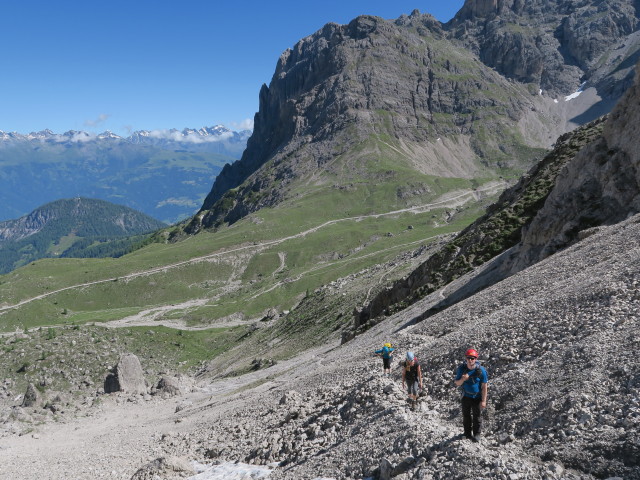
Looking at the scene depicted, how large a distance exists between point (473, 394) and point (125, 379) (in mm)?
59067

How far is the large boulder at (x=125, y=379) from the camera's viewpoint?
206 feet

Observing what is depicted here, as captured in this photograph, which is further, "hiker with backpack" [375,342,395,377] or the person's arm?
"hiker with backpack" [375,342,395,377]

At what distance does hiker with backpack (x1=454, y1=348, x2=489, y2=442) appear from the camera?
1459 centimetres

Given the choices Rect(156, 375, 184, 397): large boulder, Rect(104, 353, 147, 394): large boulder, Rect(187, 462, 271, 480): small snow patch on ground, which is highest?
Rect(187, 462, 271, 480): small snow patch on ground

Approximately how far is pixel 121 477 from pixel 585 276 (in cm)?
3056

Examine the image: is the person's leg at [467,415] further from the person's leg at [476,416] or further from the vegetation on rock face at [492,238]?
the vegetation on rock face at [492,238]

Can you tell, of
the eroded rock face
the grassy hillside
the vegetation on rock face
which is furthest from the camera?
the grassy hillside

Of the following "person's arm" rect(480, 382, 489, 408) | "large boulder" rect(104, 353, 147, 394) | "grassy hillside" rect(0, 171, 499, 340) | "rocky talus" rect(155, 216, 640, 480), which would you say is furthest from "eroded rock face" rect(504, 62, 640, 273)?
"grassy hillside" rect(0, 171, 499, 340)

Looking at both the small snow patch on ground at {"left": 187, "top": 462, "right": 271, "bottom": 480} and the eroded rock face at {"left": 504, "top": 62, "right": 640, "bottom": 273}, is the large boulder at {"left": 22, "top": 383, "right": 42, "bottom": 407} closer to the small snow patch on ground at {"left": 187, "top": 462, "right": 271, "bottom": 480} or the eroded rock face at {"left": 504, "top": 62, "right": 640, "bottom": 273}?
the small snow patch on ground at {"left": 187, "top": 462, "right": 271, "bottom": 480}

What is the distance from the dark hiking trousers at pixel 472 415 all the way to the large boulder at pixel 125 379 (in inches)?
2269

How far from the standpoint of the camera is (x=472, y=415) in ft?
48.6

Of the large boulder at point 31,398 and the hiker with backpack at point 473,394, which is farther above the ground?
the hiker with backpack at point 473,394

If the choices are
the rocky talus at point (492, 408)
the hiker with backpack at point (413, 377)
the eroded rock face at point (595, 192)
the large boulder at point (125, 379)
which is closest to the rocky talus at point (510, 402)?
the rocky talus at point (492, 408)

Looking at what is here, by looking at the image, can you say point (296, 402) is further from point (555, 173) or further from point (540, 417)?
point (555, 173)
